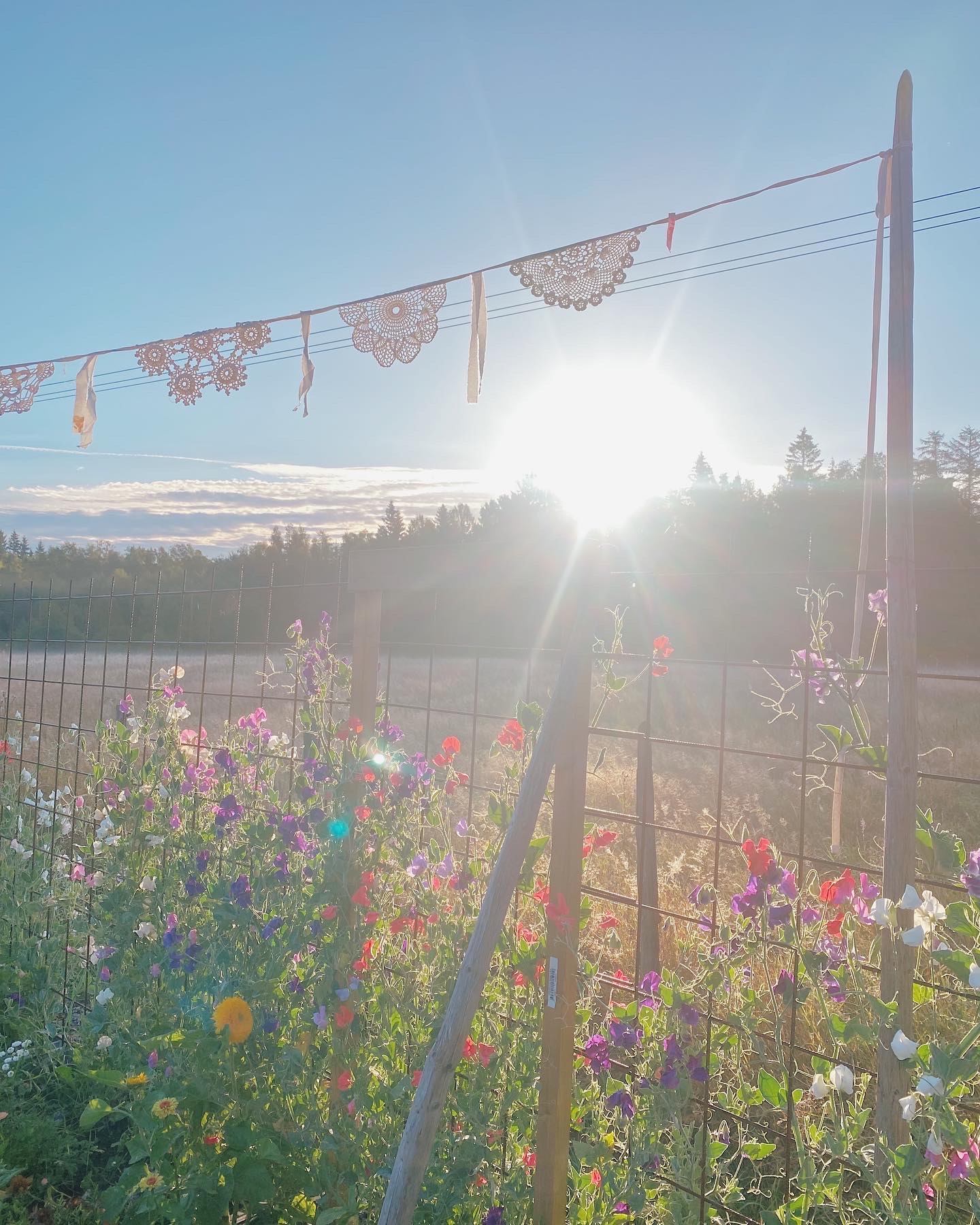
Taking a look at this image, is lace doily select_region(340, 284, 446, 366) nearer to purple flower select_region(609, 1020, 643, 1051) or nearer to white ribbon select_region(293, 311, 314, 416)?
white ribbon select_region(293, 311, 314, 416)

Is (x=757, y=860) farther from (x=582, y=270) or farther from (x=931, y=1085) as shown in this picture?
(x=582, y=270)

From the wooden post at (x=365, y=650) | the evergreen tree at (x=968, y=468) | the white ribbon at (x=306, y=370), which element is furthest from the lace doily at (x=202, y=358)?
the evergreen tree at (x=968, y=468)

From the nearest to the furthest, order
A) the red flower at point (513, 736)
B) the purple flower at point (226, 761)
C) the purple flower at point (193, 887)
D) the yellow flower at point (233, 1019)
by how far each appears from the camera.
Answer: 1. the yellow flower at point (233, 1019)
2. the red flower at point (513, 736)
3. the purple flower at point (193, 887)
4. the purple flower at point (226, 761)

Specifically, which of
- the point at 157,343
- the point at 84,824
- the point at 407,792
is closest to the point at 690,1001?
the point at 407,792

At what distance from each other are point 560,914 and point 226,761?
106 cm

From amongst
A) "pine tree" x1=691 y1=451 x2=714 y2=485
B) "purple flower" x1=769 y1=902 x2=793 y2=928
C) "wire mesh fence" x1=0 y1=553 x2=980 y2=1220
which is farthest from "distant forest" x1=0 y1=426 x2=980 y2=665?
"pine tree" x1=691 y1=451 x2=714 y2=485

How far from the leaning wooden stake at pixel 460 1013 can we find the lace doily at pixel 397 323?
2.39m

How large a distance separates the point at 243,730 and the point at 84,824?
1.44m

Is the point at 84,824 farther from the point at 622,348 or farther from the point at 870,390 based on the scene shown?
the point at 870,390

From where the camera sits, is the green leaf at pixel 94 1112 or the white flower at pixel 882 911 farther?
the green leaf at pixel 94 1112

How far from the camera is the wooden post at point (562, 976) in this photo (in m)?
1.47

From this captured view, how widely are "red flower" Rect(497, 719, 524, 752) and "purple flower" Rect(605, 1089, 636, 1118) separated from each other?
0.64 metres

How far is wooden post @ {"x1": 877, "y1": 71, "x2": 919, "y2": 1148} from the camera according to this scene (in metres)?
1.51

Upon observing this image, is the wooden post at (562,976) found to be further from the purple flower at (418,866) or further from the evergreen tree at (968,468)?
the evergreen tree at (968,468)
